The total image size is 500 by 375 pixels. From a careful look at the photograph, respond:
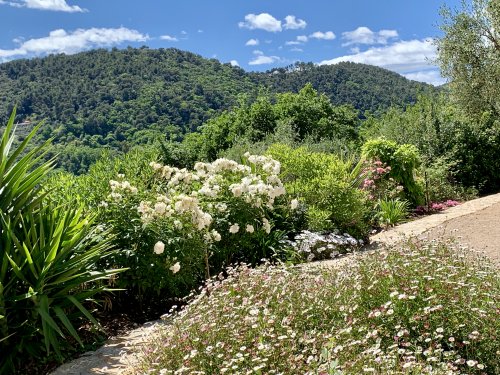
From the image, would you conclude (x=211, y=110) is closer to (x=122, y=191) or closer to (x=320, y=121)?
(x=320, y=121)

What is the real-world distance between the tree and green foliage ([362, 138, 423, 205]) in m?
6.36

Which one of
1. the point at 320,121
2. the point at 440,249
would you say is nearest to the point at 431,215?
the point at 440,249

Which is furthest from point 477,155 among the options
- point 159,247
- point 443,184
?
point 159,247

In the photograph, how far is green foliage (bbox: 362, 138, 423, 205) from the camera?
1077 cm

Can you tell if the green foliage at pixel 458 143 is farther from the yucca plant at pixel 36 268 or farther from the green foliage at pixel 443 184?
the yucca plant at pixel 36 268

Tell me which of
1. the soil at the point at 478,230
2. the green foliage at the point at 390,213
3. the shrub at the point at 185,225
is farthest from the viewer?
the green foliage at the point at 390,213

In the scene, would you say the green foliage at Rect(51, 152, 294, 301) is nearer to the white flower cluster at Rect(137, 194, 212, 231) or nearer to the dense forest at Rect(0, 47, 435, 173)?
the white flower cluster at Rect(137, 194, 212, 231)

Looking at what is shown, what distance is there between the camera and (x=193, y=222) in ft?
16.8

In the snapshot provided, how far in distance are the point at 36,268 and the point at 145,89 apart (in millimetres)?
42199

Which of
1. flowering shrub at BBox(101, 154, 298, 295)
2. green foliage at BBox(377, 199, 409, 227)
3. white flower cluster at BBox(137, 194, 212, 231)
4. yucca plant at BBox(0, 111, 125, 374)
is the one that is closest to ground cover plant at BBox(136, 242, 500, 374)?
yucca plant at BBox(0, 111, 125, 374)

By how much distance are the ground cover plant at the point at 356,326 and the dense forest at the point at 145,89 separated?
94.5 feet

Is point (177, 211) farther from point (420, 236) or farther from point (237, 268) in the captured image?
point (420, 236)

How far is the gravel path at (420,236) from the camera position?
13.2 ft

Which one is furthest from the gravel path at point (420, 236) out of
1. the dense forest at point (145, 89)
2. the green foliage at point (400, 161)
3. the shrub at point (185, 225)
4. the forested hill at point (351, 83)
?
the forested hill at point (351, 83)
